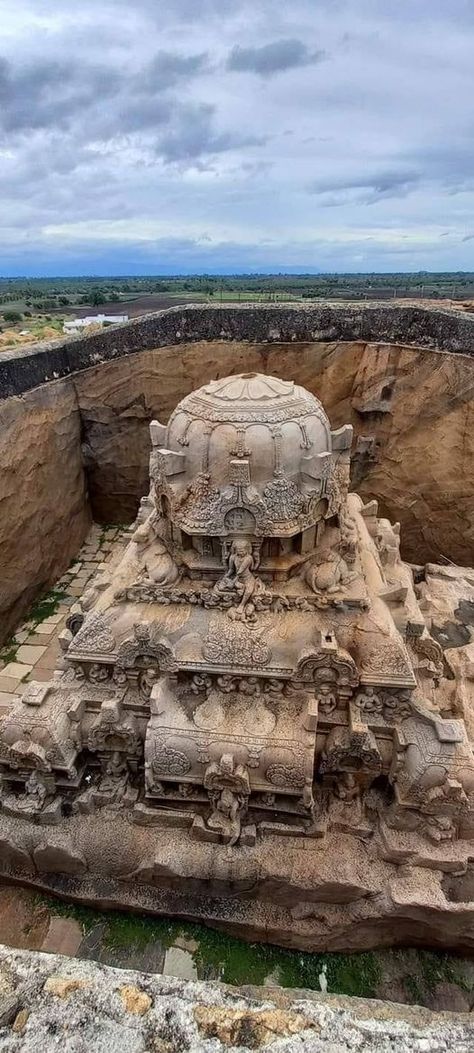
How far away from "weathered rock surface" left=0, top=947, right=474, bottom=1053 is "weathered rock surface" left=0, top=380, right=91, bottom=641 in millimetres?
7911

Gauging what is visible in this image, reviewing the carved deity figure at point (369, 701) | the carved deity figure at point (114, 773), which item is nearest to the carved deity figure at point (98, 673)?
the carved deity figure at point (114, 773)

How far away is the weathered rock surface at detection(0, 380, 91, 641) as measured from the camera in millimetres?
9242

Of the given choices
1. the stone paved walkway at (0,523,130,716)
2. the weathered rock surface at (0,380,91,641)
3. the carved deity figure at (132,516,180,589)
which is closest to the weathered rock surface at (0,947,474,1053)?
the carved deity figure at (132,516,180,589)

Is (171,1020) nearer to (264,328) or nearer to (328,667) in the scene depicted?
(328,667)

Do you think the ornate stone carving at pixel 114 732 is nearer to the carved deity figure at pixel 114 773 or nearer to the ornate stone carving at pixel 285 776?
the carved deity figure at pixel 114 773

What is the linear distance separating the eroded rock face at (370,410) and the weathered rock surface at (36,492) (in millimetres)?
867

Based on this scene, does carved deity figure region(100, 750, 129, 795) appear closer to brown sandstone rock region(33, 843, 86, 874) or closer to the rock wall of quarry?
brown sandstone rock region(33, 843, 86, 874)

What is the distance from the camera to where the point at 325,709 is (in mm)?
5633

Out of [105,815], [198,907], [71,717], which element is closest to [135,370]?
[71,717]

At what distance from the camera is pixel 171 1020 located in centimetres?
182

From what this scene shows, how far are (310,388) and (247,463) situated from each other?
23.1 feet

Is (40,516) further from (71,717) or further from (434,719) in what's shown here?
(434,719)

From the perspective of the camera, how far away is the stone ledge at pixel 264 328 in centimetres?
1095

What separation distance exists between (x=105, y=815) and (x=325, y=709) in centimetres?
269
